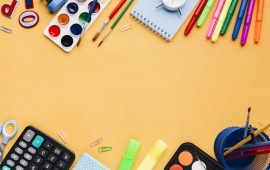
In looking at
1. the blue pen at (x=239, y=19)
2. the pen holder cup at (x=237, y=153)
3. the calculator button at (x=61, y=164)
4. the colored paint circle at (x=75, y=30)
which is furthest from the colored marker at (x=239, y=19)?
the calculator button at (x=61, y=164)

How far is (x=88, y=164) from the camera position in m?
0.89

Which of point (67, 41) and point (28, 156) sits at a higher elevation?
point (67, 41)

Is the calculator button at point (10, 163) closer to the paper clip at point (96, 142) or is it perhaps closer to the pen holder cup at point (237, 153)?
the paper clip at point (96, 142)

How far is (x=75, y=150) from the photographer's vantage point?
90 centimetres

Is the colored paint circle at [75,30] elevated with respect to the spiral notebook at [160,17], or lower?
lower

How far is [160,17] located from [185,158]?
0.29m

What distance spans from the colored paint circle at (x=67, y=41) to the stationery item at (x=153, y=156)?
0.86 feet

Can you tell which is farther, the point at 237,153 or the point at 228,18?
the point at 228,18

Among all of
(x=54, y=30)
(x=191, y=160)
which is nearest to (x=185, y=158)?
(x=191, y=160)

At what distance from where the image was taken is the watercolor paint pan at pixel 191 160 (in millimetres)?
896

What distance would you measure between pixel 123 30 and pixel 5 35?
0.77 ft

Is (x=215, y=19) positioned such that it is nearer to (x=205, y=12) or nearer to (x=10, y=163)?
(x=205, y=12)

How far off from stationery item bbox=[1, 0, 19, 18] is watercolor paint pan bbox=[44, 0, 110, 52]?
79mm

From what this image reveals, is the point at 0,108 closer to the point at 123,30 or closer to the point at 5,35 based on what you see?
the point at 5,35
